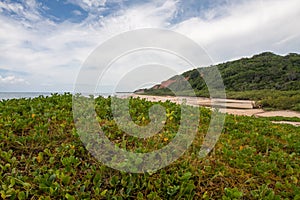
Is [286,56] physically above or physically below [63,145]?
above

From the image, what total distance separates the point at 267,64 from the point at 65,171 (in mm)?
39948

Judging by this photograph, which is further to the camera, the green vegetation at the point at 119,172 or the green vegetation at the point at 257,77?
the green vegetation at the point at 257,77

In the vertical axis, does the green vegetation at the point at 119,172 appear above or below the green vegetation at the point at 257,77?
below

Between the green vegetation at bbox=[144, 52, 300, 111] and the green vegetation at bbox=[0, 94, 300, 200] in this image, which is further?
the green vegetation at bbox=[144, 52, 300, 111]

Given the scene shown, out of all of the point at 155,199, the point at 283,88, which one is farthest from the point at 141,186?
the point at 283,88

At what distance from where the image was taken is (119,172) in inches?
92.2

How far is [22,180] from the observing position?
216 centimetres

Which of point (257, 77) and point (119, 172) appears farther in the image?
point (257, 77)

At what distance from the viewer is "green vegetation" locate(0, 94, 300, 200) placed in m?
2.14

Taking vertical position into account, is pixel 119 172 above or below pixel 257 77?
below

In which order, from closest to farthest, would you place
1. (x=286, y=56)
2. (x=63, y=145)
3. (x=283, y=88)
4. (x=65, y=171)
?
1. (x=65, y=171)
2. (x=63, y=145)
3. (x=283, y=88)
4. (x=286, y=56)

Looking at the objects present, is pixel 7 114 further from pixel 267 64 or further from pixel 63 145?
pixel 267 64

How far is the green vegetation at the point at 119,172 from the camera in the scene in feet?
7.01

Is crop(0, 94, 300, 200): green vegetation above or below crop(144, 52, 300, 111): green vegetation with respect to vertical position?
below
